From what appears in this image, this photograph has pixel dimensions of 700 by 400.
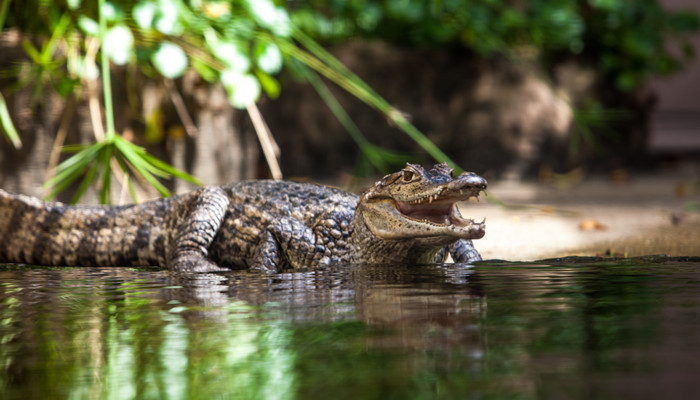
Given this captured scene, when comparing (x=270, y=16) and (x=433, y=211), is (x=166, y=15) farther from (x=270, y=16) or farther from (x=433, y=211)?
(x=433, y=211)

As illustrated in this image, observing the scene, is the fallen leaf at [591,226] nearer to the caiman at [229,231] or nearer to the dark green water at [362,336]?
the caiman at [229,231]

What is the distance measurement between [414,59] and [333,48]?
0.88m

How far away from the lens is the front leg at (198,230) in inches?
137

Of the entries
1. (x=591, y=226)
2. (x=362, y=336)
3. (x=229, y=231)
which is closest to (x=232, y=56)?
(x=229, y=231)

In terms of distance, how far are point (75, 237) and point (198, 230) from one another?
24.7 inches

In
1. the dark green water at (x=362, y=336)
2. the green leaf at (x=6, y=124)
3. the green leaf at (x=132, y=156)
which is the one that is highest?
the green leaf at (x=6, y=124)

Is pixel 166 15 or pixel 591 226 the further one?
pixel 591 226

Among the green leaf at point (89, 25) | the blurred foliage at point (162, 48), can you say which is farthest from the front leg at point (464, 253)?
the green leaf at point (89, 25)

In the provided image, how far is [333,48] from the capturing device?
Answer: 8.03 m

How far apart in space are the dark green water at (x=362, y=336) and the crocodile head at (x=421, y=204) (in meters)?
0.25

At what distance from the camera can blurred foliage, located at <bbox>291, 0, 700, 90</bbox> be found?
7.32 meters

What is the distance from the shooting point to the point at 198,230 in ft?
12.0

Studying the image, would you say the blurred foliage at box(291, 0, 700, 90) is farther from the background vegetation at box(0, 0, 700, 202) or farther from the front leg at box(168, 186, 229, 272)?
the front leg at box(168, 186, 229, 272)

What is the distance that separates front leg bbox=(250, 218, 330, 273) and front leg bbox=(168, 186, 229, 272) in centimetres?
23
